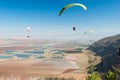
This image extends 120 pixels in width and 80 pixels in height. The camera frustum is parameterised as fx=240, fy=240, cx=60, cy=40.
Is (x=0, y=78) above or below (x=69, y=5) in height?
below

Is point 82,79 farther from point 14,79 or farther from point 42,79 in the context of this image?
point 14,79

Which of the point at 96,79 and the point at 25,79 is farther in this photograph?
the point at 25,79

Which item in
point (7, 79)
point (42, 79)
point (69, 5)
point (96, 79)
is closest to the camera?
point (69, 5)

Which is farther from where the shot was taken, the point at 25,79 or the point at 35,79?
the point at 25,79

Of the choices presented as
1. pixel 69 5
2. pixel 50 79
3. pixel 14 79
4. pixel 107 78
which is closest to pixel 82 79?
pixel 50 79

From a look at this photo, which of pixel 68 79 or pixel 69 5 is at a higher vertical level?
pixel 69 5

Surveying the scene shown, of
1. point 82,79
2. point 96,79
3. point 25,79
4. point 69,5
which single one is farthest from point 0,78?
point 69,5

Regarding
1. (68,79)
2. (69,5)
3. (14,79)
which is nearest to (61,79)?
(68,79)

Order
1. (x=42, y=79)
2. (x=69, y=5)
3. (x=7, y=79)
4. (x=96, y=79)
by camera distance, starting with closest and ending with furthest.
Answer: (x=69, y=5) < (x=96, y=79) < (x=42, y=79) < (x=7, y=79)

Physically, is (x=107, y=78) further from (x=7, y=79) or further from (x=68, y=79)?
(x=7, y=79)
